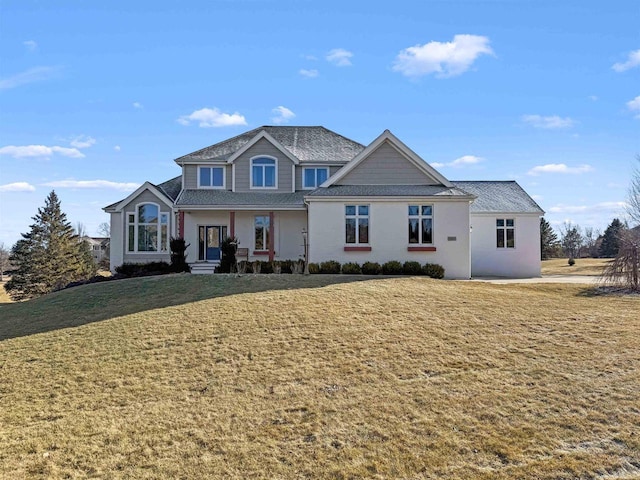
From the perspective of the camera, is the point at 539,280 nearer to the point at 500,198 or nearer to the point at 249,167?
the point at 500,198

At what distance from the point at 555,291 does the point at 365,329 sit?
9.32m

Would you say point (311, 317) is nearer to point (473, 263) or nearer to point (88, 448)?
point (88, 448)

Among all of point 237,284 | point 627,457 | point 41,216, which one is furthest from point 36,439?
point 41,216

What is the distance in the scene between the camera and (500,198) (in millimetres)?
25156

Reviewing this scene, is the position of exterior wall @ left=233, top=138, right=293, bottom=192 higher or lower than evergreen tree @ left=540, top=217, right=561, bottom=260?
higher

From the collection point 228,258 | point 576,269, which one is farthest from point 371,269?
point 576,269

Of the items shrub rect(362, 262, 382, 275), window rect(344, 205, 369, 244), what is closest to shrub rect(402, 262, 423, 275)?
shrub rect(362, 262, 382, 275)

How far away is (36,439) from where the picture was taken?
5.83m

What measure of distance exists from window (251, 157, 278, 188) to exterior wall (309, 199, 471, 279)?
5770 mm

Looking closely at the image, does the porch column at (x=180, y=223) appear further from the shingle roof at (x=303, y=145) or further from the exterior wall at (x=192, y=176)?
the shingle roof at (x=303, y=145)

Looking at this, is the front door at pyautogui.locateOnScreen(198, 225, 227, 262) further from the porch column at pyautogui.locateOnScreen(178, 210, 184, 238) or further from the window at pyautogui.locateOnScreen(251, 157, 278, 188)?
the window at pyautogui.locateOnScreen(251, 157, 278, 188)

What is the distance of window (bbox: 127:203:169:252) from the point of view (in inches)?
935

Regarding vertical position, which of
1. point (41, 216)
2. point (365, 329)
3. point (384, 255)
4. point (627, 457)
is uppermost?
point (41, 216)

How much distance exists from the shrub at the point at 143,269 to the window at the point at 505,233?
56.5ft
